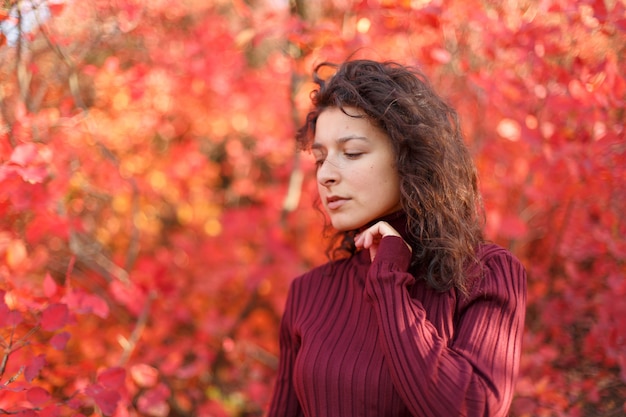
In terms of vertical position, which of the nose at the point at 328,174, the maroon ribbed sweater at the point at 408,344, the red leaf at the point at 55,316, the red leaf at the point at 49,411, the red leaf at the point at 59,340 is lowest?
the red leaf at the point at 49,411

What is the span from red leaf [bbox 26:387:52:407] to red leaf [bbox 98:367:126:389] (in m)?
0.23

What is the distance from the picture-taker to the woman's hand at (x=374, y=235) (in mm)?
1957

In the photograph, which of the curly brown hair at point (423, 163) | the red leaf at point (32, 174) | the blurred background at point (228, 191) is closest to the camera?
the curly brown hair at point (423, 163)

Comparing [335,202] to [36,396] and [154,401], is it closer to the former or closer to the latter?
[36,396]

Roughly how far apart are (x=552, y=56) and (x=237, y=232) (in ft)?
8.50

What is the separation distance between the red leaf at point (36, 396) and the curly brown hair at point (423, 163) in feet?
4.08

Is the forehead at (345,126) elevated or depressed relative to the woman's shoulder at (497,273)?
elevated

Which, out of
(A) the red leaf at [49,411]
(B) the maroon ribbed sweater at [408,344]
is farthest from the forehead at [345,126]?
(A) the red leaf at [49,411]

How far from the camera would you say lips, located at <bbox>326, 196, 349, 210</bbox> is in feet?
6.54

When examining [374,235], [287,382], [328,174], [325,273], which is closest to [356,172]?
[328,174]

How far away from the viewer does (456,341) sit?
180 centimetres

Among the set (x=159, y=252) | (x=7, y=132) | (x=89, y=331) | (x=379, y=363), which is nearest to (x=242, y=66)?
(x=159, y=252)

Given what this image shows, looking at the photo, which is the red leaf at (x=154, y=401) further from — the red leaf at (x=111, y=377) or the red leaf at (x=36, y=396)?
the red leaf at (x=36, y=396)

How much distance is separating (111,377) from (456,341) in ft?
4.02
